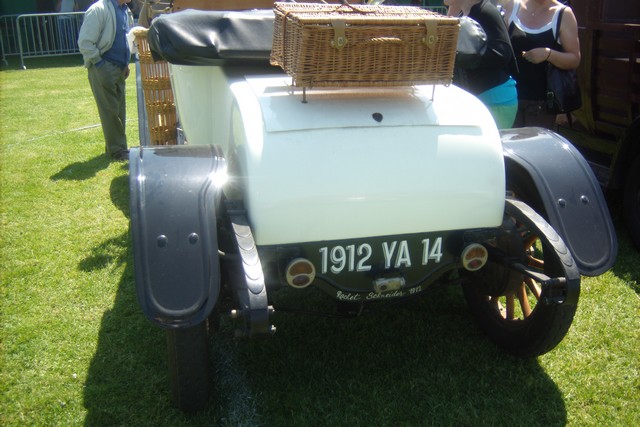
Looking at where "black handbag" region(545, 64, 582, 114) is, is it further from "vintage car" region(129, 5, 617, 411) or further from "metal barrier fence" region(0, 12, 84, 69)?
"metal barrier fence" region(0, 12, 84, 69)

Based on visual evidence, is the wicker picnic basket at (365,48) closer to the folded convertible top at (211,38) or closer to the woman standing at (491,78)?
the folded convertible top at (211,38)

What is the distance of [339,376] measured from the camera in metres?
3.11

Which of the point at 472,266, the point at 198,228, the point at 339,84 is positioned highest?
the point at 339,84

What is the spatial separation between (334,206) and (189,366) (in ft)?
2.95

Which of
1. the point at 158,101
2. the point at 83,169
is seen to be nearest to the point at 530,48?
the point at 158,101

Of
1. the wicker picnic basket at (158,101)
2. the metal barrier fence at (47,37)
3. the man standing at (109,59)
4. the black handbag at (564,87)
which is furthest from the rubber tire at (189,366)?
the metal barrier fence at (47,37)

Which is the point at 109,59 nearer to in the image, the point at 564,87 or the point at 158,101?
the point at 158,101

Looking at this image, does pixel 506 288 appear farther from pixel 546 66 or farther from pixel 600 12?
pixel 600 12

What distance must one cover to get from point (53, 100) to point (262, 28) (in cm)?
889

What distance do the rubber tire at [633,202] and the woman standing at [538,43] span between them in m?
0.76

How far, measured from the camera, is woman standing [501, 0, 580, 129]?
4324 mm

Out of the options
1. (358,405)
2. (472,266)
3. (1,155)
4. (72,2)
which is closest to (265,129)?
(472,266)

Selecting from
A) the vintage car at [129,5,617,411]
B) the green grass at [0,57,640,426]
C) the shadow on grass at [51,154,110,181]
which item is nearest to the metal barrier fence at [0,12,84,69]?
the shadow on grass at [51,154,110,181]

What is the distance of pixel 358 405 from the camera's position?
2895 mm
